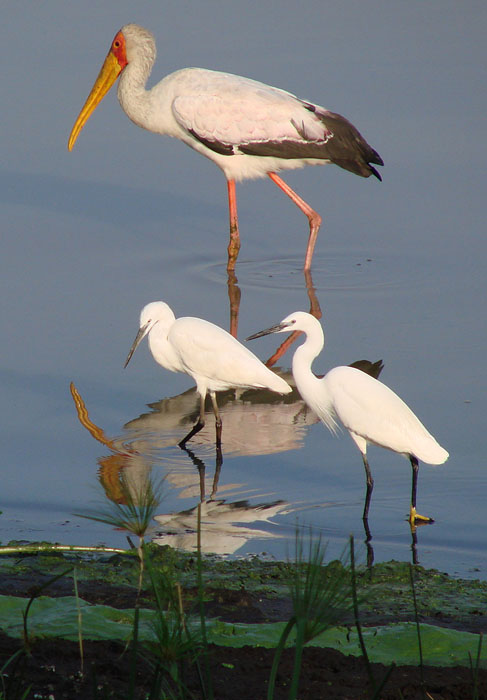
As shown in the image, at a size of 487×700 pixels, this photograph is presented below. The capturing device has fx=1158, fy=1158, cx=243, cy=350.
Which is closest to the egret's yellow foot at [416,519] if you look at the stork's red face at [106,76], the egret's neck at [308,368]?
the egret's neck at [308,368]

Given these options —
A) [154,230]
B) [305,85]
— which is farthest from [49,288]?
[305,85]

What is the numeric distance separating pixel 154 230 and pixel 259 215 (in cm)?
118

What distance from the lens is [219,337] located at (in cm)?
653

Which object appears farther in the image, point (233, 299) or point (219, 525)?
point (233, 299)

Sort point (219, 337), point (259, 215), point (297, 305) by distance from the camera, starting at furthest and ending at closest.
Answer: point (259, 215), point (297, 305), point (219, 337)

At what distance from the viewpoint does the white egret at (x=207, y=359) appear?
646 cm

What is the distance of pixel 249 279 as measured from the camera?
31.1 feet

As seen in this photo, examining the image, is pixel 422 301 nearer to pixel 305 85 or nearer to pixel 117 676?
pixel 305 85

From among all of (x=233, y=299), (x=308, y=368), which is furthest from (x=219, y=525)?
(x=233, y=299)

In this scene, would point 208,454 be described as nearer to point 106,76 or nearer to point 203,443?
point 203,443

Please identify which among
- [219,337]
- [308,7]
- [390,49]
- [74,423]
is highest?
[308,7]

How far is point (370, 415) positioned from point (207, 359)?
1.25 m

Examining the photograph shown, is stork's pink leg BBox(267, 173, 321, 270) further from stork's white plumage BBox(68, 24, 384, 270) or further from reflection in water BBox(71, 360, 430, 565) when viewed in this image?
reflection in water BBox(71, 360, 430, 565)

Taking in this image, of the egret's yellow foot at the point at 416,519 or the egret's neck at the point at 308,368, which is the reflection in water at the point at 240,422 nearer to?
the egret's neck at the point at 308,368
